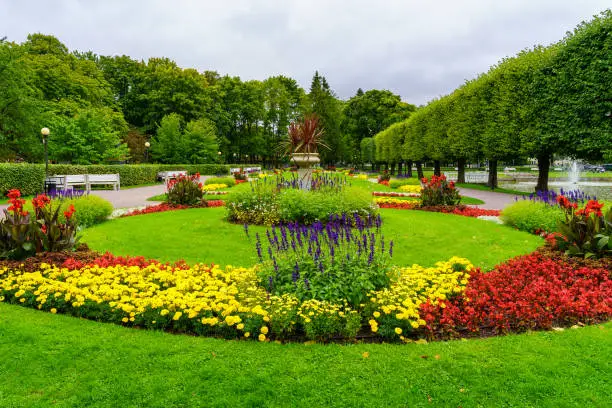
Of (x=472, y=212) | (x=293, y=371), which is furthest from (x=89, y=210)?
(x=472, y=212)

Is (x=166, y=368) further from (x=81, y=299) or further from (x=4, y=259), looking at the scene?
(x=4, y=259)

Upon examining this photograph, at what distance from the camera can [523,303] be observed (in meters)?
4.04

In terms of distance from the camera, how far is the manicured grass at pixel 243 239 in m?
6.64

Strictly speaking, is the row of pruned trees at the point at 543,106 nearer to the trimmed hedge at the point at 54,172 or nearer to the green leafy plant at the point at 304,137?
the green leafy plant at the point at 304,137

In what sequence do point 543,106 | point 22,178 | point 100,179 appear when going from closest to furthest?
point 543,106 < point 22,178 < point 100,179

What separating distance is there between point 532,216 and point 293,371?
8072mm

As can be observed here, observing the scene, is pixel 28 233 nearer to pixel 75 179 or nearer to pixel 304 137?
pixel 304 137

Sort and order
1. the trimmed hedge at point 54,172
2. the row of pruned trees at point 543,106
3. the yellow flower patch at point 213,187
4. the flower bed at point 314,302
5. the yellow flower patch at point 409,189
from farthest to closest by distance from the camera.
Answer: the yellow flower patch at point 213,187
the yellow flower patch at point 409,189
the trimmed hedge at point 54,172
the row of pruned trees at point 543,106
the flower bed at point 314,302

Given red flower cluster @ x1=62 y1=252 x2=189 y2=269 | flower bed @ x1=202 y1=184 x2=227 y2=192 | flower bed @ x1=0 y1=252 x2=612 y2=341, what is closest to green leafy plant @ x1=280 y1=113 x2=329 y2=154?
flower bed @ x1=202 y1=184 x2=227 y2=192

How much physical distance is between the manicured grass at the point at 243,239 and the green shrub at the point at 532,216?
1.10 ft

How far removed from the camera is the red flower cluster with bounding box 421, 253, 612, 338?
150 inches

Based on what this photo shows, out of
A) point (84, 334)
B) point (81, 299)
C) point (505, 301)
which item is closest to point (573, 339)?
point (505, 301)

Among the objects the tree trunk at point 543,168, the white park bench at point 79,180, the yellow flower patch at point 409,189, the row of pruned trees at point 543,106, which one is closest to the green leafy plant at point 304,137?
the yellow flower patch at point 409,189

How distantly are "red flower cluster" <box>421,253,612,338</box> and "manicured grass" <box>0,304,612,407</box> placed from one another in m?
0.26
